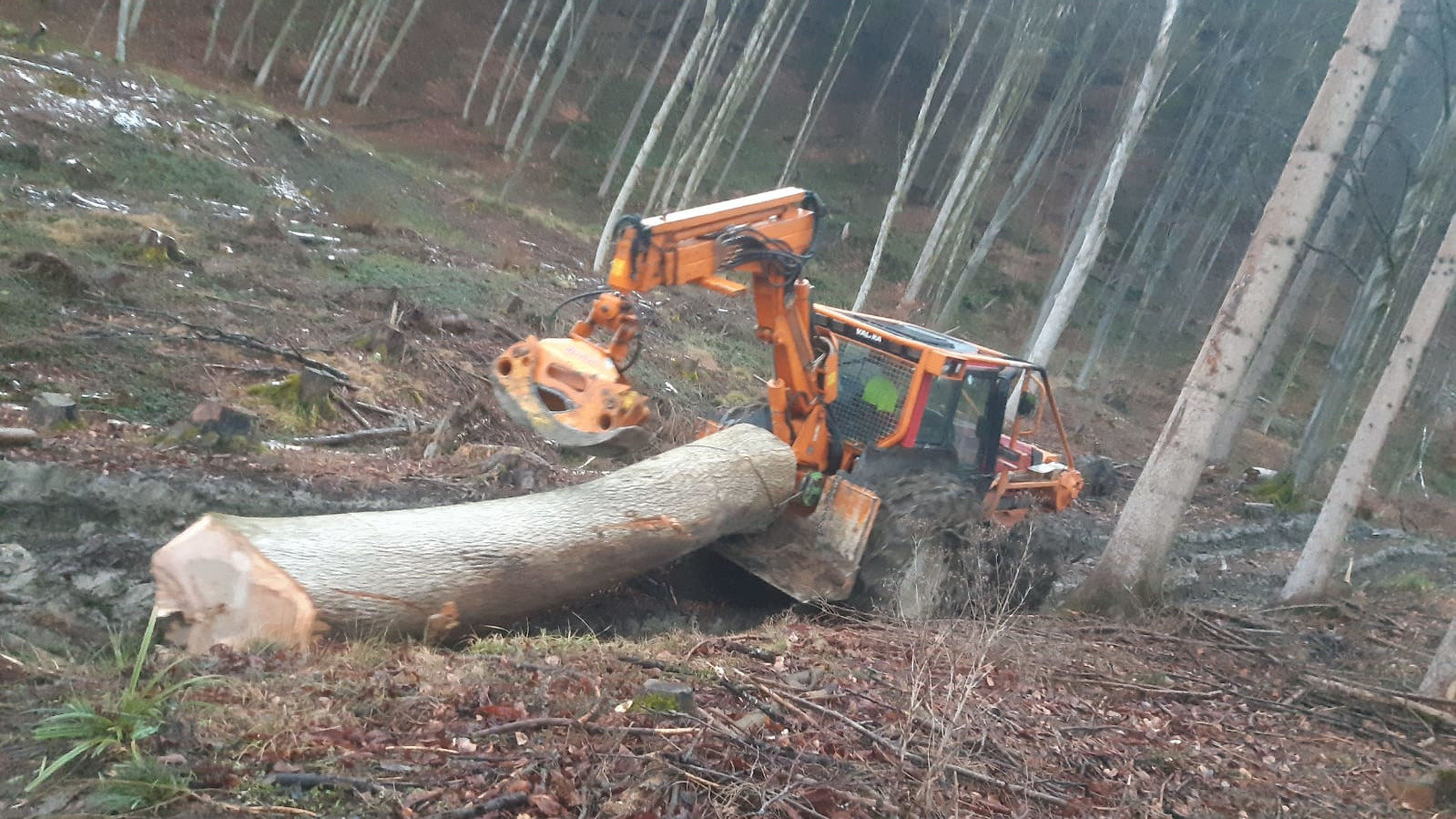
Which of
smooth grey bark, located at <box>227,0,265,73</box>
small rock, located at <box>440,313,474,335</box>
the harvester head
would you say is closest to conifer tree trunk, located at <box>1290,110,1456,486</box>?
small rock, located at <box>440,313,474,335</box>

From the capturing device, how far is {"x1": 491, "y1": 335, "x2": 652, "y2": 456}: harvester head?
19.6 ft

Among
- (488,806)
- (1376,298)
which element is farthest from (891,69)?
(488,806)

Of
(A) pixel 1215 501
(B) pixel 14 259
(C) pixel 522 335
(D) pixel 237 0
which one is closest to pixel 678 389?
(C) pixel 522 335

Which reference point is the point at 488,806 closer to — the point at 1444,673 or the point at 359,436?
A: the point at 359,436

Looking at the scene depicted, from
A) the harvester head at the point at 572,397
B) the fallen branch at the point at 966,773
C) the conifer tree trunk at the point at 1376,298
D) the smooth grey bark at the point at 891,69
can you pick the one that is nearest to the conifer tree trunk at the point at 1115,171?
the conifer tree trunk at the point at 1376,298

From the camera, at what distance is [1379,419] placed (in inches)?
371

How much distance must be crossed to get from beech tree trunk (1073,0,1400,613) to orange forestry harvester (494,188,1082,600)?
4.19 feet

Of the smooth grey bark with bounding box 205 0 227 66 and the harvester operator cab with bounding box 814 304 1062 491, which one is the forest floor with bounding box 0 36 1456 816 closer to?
the harvester operator cab with bounding box 814 304 1062 491

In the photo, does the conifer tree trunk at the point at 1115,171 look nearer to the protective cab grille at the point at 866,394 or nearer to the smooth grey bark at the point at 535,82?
the protective cab grille at the point at 866,394

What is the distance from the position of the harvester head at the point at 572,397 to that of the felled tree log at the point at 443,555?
1.32ft

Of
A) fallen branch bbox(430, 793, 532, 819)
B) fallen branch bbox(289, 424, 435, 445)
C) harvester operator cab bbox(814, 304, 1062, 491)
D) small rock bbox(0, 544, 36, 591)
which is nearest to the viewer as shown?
fallen branch bbox(430, 793, 532, 819)

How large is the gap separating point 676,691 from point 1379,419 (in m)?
7.98

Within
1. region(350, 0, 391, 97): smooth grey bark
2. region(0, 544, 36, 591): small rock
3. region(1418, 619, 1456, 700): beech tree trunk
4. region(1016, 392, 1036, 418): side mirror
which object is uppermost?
region(350, 0, 391, 97): smooth grey bark

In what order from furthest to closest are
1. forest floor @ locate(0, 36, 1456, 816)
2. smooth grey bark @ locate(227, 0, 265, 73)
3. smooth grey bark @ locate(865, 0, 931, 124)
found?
1. smooth grey bark @ locate(865, 0, 931, 124)
2. smooth grey bark @ locate(227, 0, 265, 73)
3. forest floor @ locate(0, 36, 1456, 816)
